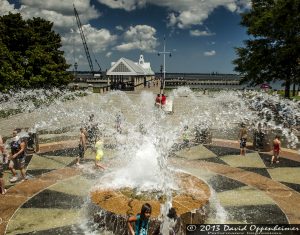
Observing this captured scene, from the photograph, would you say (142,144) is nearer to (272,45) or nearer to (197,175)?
(197,175)

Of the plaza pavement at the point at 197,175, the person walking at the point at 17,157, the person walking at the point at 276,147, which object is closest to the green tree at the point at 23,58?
the plaza pavement at the point at 197,175

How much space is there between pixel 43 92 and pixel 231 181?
31.1 m

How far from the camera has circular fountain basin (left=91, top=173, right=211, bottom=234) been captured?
22.3 feet

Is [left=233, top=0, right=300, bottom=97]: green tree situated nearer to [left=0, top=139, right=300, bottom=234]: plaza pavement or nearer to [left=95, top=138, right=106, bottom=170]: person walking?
[left=0, top=139, right=300, bottom=234]: plaza pavement

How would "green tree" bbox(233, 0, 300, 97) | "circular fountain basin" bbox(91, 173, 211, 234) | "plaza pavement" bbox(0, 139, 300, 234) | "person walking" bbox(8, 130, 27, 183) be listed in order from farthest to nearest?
"green tree" bbox(233, 0, 300, 97) → "person walking" bbox(8, 130, 27, 183) → "plaza pavement" bbox(0, 139, 300, 234) → "circular fountain basin" bbox(91, 173, 211, 234)

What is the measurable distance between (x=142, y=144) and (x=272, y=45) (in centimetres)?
2327

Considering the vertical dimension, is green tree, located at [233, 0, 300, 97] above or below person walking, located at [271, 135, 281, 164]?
above

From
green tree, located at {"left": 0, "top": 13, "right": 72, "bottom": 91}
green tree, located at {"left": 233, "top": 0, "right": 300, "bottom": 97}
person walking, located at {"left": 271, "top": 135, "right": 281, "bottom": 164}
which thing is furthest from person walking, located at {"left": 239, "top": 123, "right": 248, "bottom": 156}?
green tree, located at {"left": 0, "top": 13, "right": 72, "bottom": 91}

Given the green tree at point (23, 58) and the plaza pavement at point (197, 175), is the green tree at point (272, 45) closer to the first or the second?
the plaza pavement at point (197, 175)

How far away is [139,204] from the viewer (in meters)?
7.39

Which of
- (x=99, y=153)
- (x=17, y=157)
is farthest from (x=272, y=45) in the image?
(x=17, y=157)

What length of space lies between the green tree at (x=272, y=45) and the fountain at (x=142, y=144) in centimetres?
305

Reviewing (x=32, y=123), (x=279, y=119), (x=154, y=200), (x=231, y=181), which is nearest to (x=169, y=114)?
(x=279, y=119)

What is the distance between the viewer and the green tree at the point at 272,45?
26641 mm
